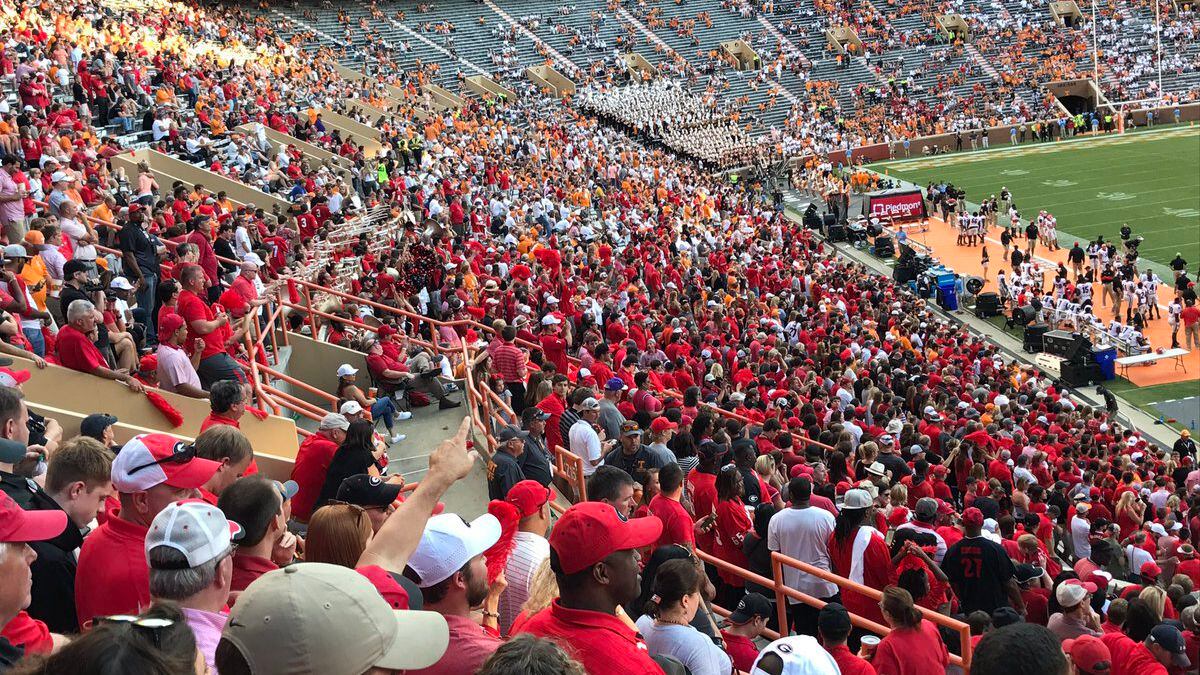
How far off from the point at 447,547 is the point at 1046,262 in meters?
31.1

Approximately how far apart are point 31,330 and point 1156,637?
8.32 metres

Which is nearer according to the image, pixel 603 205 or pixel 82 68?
pixel 82 68

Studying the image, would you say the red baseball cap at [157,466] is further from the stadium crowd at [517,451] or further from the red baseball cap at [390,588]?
the red baseball cap at [390,588]

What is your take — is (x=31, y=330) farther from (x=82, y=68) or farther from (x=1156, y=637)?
(x=82, y=68)

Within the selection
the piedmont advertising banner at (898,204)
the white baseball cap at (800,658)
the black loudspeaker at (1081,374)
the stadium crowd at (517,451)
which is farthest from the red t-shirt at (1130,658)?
the piedmont advertising banner at (898,204)

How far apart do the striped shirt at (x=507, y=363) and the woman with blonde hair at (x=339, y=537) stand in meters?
6.59

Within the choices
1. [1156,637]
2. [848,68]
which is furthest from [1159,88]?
[1156,637]

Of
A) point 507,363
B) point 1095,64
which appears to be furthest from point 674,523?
point 1095,64

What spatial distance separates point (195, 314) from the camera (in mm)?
9125

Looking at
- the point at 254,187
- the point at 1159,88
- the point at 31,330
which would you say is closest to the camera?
the point at 31,330

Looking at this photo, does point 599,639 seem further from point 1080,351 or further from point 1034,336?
point 1034,336

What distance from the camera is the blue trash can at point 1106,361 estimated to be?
23.1m

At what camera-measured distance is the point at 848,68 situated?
57969 millimetres

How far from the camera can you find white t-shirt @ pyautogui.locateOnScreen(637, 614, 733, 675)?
4.67 meters
